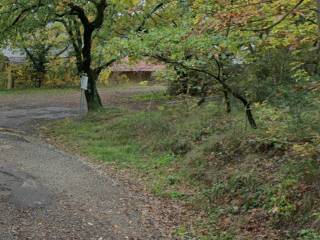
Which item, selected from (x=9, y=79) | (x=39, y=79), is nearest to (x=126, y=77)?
(x=39, y=79)

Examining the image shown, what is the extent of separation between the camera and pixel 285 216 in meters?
7.48

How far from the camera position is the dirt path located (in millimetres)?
7582

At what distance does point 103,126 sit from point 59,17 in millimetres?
4901

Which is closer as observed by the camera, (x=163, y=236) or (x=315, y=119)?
(x=163, y=236)

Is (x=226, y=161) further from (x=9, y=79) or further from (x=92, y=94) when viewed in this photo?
(x=9, y=79)

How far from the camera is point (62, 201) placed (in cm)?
904

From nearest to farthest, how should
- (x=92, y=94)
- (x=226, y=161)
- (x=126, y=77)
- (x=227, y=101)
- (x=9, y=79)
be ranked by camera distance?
(x=226, y=161) < (x=227, y=101) < (x=92, y=94) < (x=9, y=79) < (x=126, y=77)

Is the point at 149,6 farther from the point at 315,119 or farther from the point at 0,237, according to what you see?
the point at 0,237

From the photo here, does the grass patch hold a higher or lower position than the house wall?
lower

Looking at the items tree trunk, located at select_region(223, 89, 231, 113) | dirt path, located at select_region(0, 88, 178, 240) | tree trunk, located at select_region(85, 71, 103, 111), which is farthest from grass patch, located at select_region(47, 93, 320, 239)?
tree trunk, located at select_region(85, 71, 103, 111)

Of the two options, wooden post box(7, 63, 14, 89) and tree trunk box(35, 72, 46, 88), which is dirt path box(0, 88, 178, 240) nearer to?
wooden post box(7, 63, 14, 89)

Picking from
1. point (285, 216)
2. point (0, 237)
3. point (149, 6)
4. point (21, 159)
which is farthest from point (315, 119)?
point (149, 6)

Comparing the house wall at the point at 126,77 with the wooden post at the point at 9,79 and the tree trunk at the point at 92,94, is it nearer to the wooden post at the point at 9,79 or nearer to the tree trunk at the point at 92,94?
the wooden post at the point at 9,79

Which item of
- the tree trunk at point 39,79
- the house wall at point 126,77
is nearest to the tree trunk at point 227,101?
the tree trunk at point 39,79
